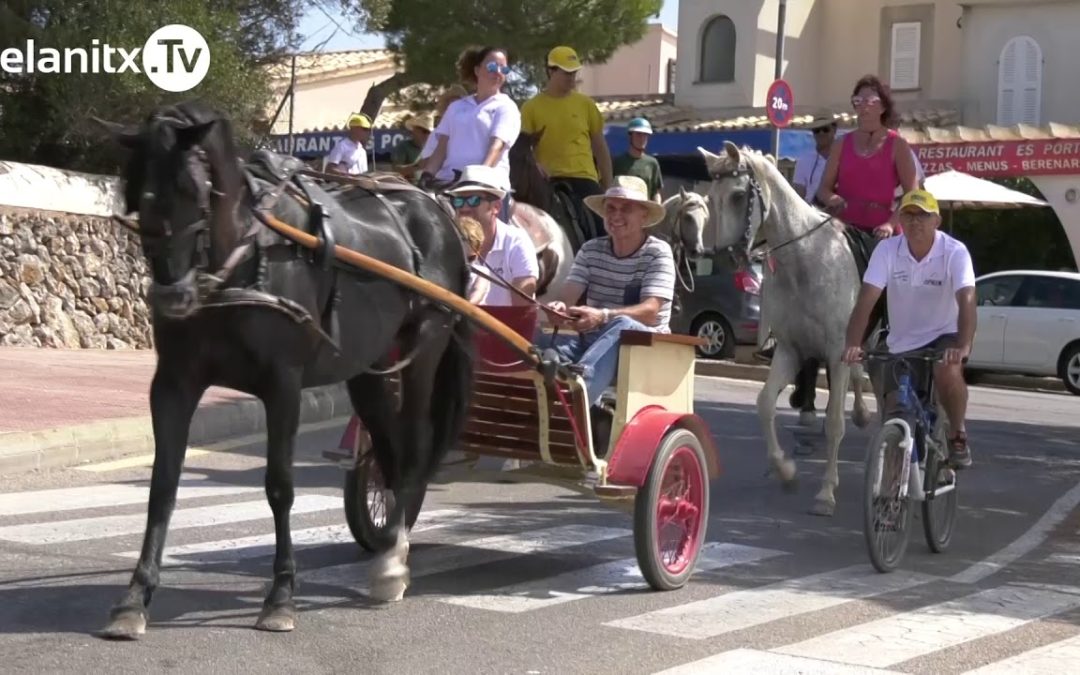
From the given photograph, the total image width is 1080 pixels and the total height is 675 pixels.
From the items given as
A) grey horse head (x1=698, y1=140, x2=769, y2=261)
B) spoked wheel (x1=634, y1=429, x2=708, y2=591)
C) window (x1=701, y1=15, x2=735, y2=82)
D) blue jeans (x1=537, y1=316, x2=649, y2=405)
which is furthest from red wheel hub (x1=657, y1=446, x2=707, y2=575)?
window (x1=701, y1=15, x2=735, y2=82)

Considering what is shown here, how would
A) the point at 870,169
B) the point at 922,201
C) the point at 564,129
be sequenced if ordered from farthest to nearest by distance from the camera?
1. the point at 564,129
2. the point at 870,169
3. the point at 922,201

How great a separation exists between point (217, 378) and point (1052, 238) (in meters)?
26.7

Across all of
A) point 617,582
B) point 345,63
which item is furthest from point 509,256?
point 345,63

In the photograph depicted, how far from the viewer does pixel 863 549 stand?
948 centimetres

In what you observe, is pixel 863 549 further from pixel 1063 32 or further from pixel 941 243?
pixel 1063 32

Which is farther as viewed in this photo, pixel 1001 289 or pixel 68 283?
pixel 1001 289

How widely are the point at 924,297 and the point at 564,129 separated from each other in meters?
3.72

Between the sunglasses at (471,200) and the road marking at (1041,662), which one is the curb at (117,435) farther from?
the road marking at (1041,662)

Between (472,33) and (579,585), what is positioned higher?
(472,33)

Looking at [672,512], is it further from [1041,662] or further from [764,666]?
[1041,662]

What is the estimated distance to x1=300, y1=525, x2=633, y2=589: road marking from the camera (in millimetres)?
7781

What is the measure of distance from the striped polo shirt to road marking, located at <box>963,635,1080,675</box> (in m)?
2.44

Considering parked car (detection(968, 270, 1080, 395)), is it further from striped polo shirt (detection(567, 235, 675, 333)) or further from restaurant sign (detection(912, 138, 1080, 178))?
striped polo shirt (detection(567, 235, 675, 333))
